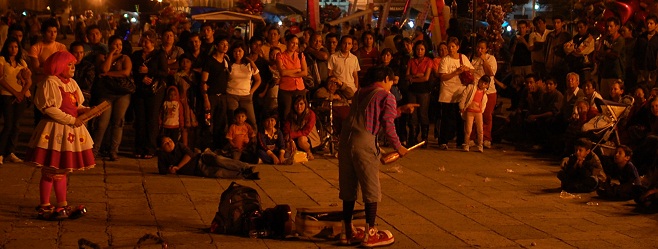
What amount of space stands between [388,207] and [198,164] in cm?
272

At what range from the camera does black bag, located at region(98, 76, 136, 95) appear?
12633mm

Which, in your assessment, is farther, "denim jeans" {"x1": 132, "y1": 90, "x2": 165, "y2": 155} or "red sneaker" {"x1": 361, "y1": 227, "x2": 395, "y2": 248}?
"denim jeans" {"x1": 132, "y1": 90, "x2": 165, "y2": 155}

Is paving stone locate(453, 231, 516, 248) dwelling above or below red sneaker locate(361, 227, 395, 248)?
below

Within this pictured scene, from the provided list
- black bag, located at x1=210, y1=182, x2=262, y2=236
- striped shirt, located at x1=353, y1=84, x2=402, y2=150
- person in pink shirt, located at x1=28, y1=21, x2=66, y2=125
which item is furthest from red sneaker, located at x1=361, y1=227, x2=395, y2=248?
person in pink shirt, located at x1=28, y1=21, x2=66, y2=125

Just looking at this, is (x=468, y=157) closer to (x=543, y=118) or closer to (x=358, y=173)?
(x=543, y=118)

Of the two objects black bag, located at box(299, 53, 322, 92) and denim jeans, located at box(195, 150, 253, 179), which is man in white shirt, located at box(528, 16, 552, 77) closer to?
black bag, located at box(299, 53, 322, 92)

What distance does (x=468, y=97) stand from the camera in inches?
568

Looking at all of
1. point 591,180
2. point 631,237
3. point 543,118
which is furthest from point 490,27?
point 631,237

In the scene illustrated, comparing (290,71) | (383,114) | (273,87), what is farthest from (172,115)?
(383,114)

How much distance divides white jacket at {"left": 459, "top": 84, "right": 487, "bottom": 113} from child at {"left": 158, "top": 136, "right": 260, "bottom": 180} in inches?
159

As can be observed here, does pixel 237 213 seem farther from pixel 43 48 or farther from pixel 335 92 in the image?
pixel 335 92

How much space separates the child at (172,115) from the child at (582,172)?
504 cm

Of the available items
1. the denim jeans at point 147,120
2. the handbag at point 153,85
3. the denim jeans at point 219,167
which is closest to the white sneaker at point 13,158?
the denim jeans at point 147,120

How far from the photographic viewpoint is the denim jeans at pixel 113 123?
41.7ft
